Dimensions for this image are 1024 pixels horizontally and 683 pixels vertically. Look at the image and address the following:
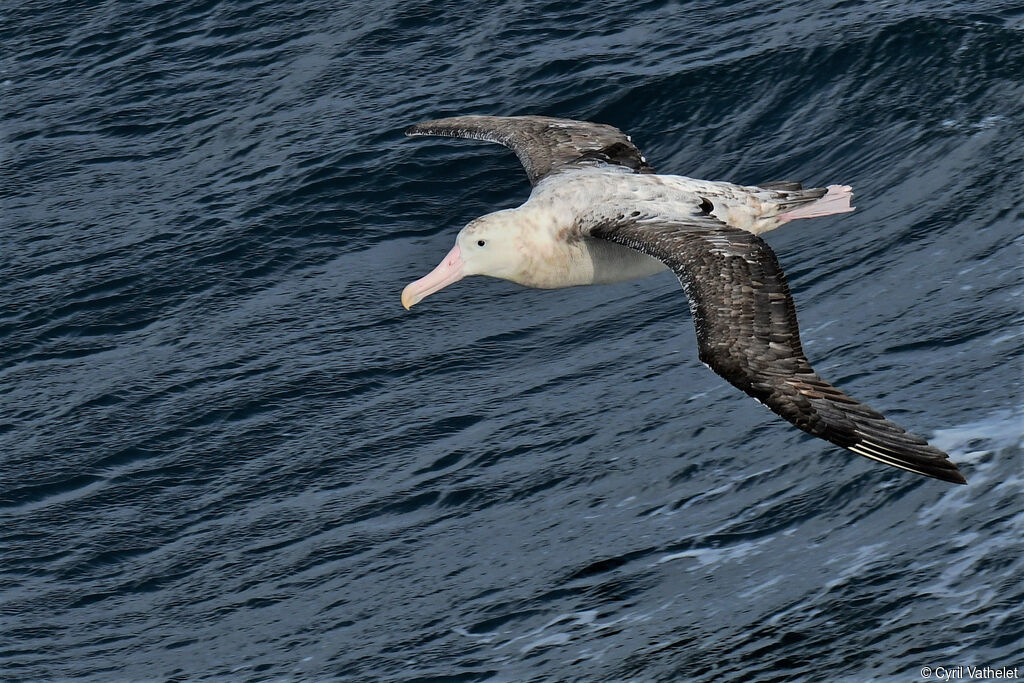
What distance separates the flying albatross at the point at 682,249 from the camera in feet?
30.3

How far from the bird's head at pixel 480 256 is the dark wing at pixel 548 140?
46.7 inches

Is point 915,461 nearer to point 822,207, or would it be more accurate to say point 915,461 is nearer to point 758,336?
point 758,336

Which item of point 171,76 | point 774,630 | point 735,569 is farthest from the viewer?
point 171,76

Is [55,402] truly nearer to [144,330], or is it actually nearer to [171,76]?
[144,330]

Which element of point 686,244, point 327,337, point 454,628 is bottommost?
point 454,628

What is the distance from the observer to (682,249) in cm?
1041

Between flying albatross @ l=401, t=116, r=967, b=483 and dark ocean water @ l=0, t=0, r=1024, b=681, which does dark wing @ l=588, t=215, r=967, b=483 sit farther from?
dark ocean water @ l=0, t=0, r=1024, b=681

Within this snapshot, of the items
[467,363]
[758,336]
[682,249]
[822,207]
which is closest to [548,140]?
[467,363]

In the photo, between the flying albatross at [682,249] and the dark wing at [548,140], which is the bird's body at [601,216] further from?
the dark wing at [548,140]

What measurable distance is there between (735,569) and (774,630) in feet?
2.61

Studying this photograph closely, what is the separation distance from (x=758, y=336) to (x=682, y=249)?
94cm

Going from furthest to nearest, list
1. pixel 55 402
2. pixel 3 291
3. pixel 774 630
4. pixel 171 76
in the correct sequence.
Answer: pixel 171 76 < pixel 3 291 < pixel 55 402 < pixel 774 630

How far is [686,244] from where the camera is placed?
10.5m

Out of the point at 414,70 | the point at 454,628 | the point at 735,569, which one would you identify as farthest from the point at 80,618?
the point at 414,70
